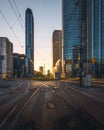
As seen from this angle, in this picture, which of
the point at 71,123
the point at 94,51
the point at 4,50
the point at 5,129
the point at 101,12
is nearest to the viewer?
the point at 5,129

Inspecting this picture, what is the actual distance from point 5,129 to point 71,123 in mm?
2796

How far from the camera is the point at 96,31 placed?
162m

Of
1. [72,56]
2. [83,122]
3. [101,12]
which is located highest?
[101,12]

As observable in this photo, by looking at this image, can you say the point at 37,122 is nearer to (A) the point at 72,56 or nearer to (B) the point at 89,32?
(B) the point at 89,32

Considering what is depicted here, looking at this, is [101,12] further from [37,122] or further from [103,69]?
[37,122]

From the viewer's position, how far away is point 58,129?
10.7 meters

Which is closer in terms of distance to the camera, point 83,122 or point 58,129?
point 58,129

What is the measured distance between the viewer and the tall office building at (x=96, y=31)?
516ft

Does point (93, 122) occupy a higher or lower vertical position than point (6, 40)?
lower

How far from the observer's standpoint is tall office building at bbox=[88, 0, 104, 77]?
157 meters

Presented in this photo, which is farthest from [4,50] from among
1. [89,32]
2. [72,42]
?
[89,32]

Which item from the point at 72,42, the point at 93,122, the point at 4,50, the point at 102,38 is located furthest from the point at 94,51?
the point at 93,122

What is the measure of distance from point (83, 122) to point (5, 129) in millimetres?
3428

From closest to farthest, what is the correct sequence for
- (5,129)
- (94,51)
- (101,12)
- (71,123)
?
(5,129)
(71,123)
(101,12)
(94,51)
